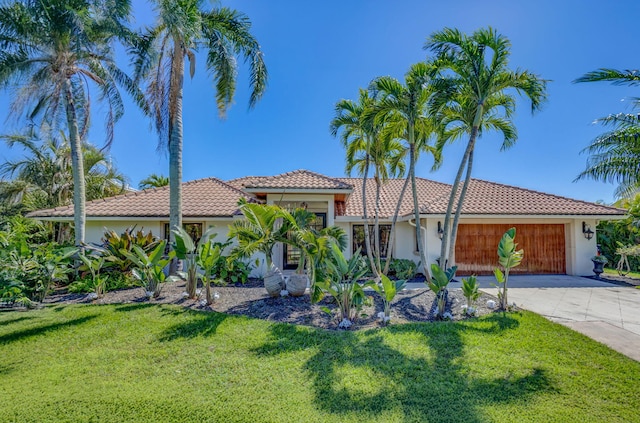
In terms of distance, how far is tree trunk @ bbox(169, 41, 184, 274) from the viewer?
11180mm

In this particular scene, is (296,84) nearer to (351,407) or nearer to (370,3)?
(370,3)

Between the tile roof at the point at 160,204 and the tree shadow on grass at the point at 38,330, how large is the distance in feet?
21.3

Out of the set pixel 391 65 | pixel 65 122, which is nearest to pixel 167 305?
pixel 65 122

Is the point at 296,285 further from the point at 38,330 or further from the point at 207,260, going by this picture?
the point at 38,330

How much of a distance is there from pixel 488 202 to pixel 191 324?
599 inches

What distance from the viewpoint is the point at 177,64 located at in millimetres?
11414

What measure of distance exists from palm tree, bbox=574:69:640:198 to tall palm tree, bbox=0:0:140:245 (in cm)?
1510

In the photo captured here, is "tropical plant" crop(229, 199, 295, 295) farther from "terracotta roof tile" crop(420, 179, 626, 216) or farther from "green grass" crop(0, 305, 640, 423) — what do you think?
"terracotta roof tile" crop(420, 179, 626, 216)

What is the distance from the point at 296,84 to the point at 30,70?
1130 centimetres

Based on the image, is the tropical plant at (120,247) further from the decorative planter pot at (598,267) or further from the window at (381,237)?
the decorative planter pot at (598,267)

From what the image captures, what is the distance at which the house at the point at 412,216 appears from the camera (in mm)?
13867

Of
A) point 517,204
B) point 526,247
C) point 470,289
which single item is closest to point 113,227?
point 470,289

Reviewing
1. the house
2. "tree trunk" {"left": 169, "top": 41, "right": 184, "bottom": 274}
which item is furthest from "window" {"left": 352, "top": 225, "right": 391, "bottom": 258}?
"tree trunk" {"left": 169, "top": 41, "right": 184, "bottom": 274}

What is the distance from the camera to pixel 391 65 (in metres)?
→ 12.3
